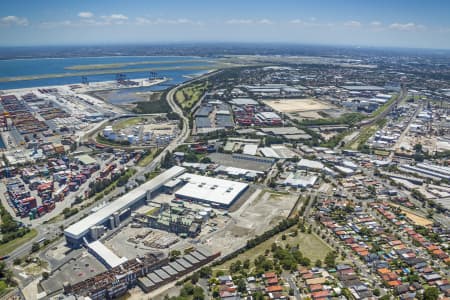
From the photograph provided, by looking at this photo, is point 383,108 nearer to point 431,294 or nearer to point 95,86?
point 431,294

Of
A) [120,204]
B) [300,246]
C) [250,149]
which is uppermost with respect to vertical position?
[250,149]

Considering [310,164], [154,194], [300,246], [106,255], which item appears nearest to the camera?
[106,255]

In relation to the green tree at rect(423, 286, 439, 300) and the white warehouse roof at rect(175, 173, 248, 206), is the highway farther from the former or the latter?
the green tree at rect(423, 286, 439, 300)

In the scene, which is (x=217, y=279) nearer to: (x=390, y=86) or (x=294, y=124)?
(x=294, y=124)

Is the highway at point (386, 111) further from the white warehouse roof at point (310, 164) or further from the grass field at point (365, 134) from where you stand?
the white warehouse roof at point (310, 164)

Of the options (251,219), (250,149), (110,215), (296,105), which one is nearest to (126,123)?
(250,149)

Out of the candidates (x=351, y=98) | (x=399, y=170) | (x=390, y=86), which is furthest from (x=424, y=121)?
(x=390, y=86)
